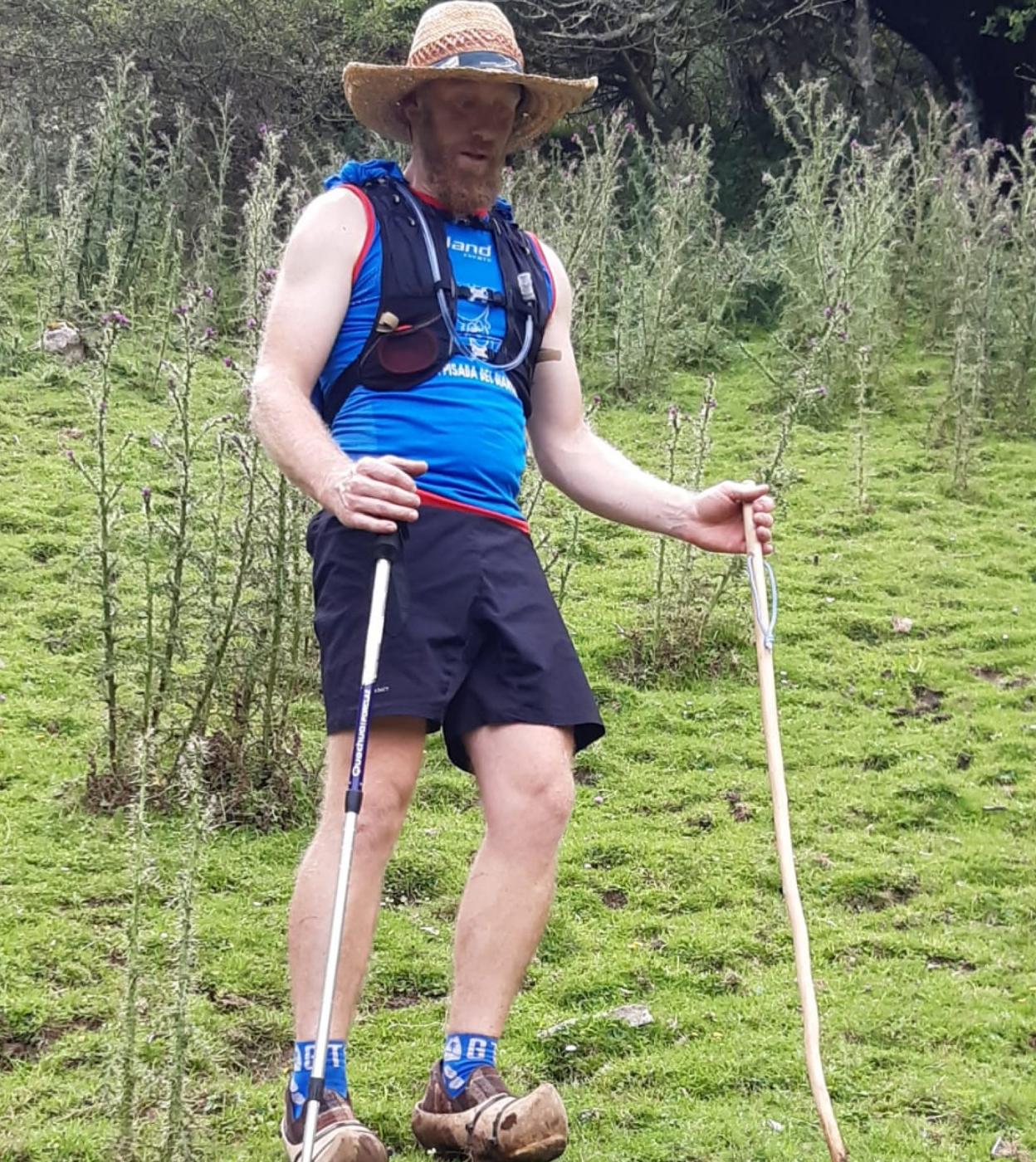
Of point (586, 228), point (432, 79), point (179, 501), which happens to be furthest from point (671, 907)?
point (586, 228)

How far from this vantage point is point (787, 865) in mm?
2174

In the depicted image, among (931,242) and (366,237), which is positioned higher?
(931,242)

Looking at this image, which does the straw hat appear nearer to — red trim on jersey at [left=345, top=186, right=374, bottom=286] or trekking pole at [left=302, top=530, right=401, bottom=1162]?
red trim on jersey at [left=345, top=186, right=374, bottom=286]

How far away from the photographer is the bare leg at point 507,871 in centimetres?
258

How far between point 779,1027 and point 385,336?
1.85m

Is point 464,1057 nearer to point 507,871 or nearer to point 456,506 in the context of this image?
point 507,871

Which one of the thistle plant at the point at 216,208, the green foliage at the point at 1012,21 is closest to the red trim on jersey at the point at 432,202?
the thistle plant at the point at 216,208

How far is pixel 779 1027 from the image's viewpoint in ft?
10.9

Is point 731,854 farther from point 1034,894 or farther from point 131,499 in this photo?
point 131,499

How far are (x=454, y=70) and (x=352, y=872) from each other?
5.11 feet

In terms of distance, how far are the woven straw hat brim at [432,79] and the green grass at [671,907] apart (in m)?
1.77

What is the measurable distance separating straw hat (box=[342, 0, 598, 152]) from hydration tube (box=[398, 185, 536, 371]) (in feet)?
0.75

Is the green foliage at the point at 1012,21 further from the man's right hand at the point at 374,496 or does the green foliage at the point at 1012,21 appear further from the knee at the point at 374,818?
the knee at the point at 374,818

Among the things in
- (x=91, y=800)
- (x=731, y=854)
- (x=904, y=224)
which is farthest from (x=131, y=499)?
(x=904, y=224)
